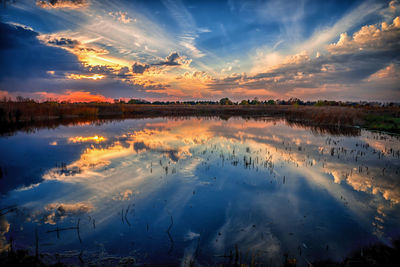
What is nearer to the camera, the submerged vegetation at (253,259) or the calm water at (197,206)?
the submerged vegetation at (253,259)

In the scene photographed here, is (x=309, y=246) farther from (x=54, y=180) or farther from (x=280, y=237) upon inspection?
(x=54, y=180)

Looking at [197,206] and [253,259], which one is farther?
[197,206]

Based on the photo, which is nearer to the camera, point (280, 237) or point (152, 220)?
point (280, 237)

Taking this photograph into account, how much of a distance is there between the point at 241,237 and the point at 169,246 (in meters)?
1.88

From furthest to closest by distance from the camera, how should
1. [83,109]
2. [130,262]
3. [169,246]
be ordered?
[83,109] < [169,246] < [130,262]

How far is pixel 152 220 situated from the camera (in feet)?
20.0

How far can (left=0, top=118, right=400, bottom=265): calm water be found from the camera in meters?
4.88

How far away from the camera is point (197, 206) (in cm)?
702

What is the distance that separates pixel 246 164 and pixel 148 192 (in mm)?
5831

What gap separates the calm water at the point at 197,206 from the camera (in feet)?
16.0

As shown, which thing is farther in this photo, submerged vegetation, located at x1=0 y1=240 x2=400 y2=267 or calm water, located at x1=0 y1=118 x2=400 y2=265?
calm water, located at x1=0 y1=118 x2=400 y2=265

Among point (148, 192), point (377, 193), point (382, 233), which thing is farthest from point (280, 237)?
point (377, 193)

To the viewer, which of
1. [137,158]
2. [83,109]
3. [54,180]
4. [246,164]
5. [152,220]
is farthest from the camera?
[83,109]

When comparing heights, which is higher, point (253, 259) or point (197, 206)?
point (253, 259)
